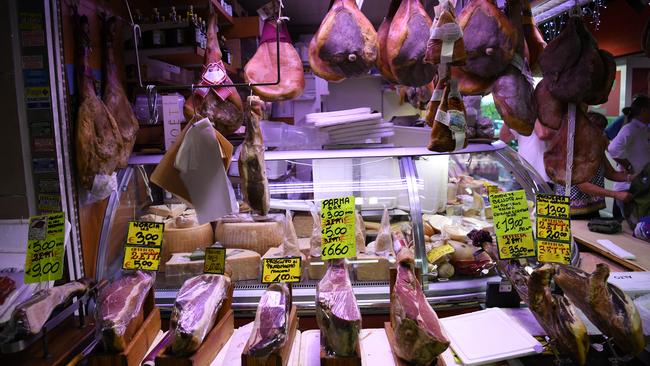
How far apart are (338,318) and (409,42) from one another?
1450 mm

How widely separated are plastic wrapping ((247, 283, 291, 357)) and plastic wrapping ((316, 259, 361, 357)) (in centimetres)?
→ 17

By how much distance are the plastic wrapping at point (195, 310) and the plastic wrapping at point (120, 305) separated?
0.20 m

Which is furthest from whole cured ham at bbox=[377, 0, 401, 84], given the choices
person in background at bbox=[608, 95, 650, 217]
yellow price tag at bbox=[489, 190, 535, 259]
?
person in background at bbox=[608, 95, 650, 217]

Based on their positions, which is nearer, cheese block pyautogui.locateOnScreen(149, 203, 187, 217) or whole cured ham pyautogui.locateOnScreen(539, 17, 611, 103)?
whole cured ham pyautogui.locateOnScreen(539, 17, 611, 103)

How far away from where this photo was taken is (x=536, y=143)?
4066 mm

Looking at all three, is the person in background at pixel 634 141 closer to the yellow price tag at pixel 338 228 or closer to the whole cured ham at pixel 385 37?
the whole cured ham at pixel 385 37

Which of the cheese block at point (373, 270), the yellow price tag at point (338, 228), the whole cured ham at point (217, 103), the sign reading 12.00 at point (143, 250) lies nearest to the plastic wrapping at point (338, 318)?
the yellow price tag at point (338, 228)

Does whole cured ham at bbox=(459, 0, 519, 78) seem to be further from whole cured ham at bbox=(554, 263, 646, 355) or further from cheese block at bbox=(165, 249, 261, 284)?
cheese block at bbox=(165, 249, 261, 284)

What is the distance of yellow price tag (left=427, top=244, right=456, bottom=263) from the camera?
8.82 ft

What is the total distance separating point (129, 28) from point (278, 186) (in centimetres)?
166

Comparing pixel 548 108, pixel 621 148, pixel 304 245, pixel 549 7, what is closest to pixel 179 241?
pixel 304 245

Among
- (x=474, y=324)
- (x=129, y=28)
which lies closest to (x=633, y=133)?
(x=474, y=324)

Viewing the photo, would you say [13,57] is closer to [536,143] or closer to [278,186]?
[278,186]

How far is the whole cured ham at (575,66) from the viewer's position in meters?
2.32
